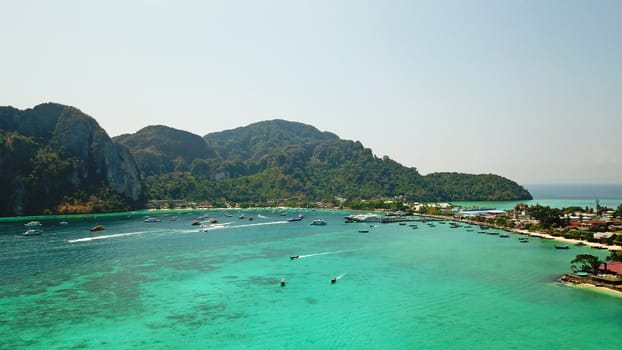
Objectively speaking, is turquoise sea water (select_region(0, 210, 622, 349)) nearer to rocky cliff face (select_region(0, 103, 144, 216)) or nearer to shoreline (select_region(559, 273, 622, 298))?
shoreline (select_region(559, 273, 622, 298))

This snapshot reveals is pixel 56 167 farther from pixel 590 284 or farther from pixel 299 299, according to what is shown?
pixel 590 284

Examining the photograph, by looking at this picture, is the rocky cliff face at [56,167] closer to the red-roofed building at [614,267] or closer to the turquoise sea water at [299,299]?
the turquoise sea water at [299,299]

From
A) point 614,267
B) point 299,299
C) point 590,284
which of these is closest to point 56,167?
point 299,299

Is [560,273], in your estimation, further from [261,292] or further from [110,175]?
[110,175]

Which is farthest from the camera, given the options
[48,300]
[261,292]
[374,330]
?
[261,292]

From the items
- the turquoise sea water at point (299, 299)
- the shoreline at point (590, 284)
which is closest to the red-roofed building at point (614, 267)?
the shoreline at point (590, 284)

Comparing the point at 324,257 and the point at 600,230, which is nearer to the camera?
the point at 324,257

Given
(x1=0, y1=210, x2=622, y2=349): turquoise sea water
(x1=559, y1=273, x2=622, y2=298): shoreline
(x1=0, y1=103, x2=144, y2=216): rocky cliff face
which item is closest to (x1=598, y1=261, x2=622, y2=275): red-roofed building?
(x1=559, y1=273, x2=622, y2=298): shoreline

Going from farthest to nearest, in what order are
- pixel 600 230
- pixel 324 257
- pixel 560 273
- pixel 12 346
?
pixel 600 230 < pixel 324 257 < pixel 560 273 < pixel 12 346

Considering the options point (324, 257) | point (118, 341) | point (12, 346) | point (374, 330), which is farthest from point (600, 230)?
point (12, 346)
